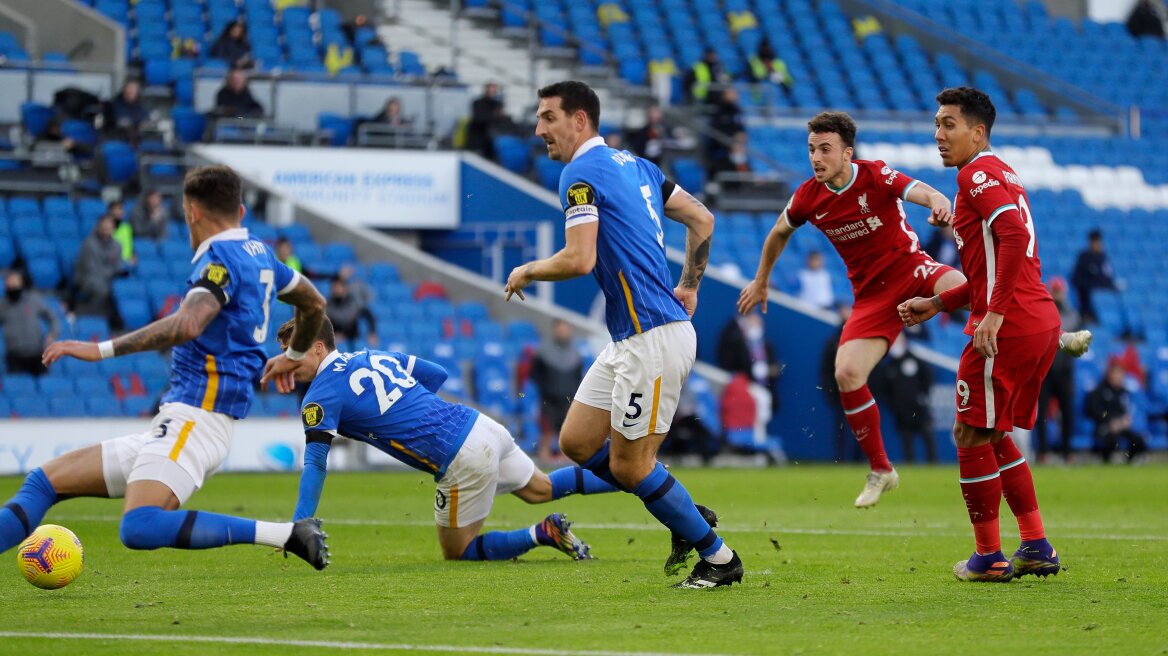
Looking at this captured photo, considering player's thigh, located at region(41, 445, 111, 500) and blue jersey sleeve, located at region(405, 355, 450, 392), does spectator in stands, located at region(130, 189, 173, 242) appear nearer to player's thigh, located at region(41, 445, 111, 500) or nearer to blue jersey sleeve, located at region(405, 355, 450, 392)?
blue jersey sleeve, located at region(405, 355, 450, 392)

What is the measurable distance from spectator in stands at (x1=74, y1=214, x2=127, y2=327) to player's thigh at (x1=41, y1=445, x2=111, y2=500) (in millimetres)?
12405

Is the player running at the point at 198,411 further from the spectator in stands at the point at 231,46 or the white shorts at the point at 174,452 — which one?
the spectator in stands at the point at 231,46

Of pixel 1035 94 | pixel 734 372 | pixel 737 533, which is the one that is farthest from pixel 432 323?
pixel 1035 94

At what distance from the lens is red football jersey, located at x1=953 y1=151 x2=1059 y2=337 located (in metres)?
8.05

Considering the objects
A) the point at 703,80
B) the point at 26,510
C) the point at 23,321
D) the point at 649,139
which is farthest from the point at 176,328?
the point at 703,80

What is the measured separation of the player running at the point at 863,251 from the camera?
9922 millimetres

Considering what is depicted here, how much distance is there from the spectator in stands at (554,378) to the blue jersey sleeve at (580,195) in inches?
505

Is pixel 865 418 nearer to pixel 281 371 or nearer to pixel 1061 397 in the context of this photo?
pixel 281 371

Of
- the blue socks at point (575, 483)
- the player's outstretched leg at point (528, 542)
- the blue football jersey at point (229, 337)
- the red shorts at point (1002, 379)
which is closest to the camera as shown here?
the blue football jersey at point (229, 337)

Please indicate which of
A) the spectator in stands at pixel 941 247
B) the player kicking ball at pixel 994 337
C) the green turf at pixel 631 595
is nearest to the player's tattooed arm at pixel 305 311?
the green turf at pixel 631 595

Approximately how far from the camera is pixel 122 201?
22.0 meters

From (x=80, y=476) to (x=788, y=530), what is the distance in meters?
5.76

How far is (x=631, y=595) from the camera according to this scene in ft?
25.7

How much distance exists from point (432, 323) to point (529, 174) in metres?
4.33
